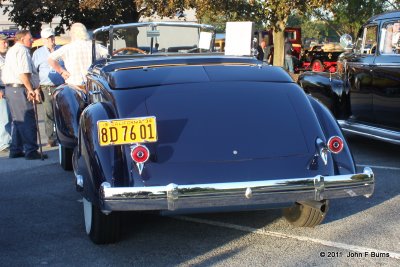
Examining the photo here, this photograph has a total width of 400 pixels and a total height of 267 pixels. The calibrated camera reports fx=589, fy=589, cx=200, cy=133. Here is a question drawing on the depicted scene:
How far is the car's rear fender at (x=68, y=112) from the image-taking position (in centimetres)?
616

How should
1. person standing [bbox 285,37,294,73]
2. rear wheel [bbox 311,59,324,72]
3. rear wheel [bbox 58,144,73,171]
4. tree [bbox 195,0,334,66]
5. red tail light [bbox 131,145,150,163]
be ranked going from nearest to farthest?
red tail light [bbox 131,145,150,163], rear wheel [bbox 58,144,73,171], tree [bbox 195,0,334,66], person standing [bbox 285,37,294,73], rear wheel [bbox 311,59,324,72]

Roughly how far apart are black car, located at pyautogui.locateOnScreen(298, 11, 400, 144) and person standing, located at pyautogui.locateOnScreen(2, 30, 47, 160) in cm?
429

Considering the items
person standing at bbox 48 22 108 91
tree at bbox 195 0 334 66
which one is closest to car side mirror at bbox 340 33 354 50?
person standing at bbox 48 22 108 91

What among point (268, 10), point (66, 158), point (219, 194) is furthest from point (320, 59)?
point (219, 194)

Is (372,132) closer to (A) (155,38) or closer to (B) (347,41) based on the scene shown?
(B) (347,41)

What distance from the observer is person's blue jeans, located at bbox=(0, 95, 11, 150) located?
9.18 m

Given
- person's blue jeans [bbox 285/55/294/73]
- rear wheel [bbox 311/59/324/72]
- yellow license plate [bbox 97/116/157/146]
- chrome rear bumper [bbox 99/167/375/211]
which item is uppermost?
yellow license plate [bbox 97/116/157/146]

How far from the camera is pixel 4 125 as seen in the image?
9.20 meters

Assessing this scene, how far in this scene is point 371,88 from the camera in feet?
25.1

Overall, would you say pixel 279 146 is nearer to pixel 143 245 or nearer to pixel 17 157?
pixel 143 245

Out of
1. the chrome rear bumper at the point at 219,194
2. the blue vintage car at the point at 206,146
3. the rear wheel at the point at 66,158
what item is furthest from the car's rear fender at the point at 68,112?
the chrome rear bumper at the point at 219,194

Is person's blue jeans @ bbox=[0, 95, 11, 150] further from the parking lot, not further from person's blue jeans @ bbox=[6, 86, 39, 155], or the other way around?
the parking lot

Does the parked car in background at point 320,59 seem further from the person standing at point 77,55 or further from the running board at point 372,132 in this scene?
the person standing at point 77,55

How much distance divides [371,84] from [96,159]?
465cm
